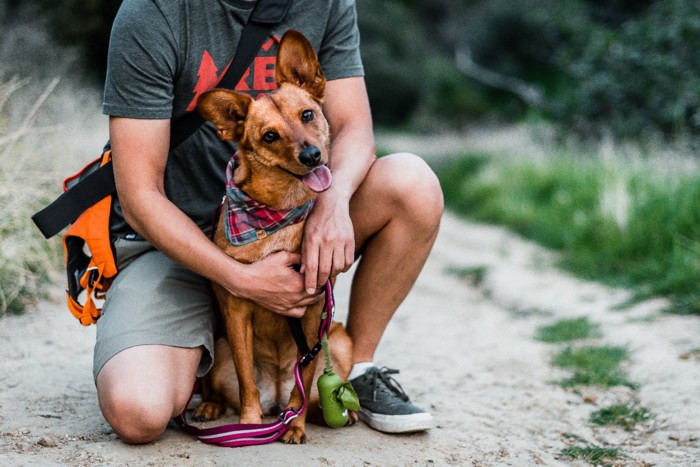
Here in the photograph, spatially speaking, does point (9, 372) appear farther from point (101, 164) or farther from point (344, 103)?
point (344, 103)

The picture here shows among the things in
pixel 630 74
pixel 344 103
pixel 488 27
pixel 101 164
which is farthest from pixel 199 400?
pixel 488 27

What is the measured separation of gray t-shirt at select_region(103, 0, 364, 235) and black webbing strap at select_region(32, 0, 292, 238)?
0.14ft

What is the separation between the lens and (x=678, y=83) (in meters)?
9.52

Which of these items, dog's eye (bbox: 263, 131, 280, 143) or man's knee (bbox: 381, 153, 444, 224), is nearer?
dog's eye (bbox: 263, 131, 280, 143)

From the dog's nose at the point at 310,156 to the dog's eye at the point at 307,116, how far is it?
245 mm

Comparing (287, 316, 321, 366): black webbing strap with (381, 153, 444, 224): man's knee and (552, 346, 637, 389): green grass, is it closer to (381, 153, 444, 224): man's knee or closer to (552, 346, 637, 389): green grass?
(381, 153, 444, 224): man's knee

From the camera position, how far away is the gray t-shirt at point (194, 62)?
2854 millimetres

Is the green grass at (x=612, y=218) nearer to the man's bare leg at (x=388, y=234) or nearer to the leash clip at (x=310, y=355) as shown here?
the man's bare leg at (x=388, y=234)

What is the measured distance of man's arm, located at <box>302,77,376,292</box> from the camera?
2891 mm

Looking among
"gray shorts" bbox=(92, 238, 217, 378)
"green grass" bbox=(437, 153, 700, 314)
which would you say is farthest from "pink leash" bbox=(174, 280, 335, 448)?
"green grass" bbox=(437, 153, 700, 314)

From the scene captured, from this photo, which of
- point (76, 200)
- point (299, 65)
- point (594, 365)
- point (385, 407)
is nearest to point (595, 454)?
point (385, 407)

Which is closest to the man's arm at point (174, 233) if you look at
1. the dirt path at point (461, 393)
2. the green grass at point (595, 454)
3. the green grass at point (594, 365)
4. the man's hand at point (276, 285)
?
the man's hand at point (276, 285)

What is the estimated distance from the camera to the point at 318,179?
278cm

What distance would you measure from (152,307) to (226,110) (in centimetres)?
80
